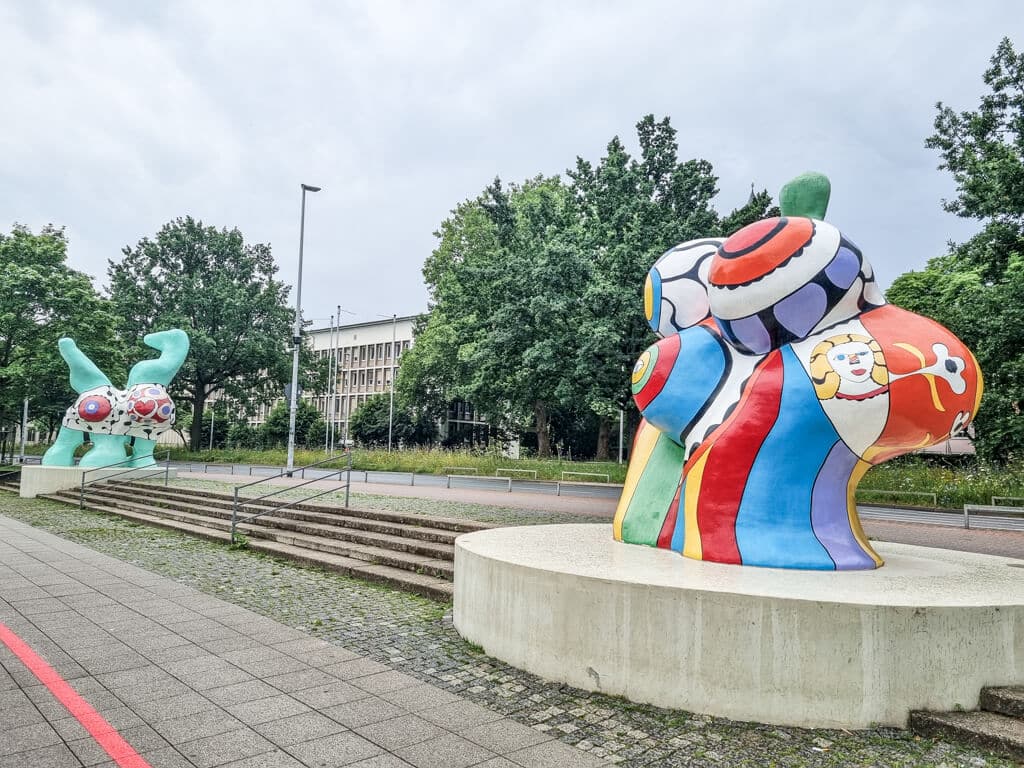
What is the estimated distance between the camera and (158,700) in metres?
5.23

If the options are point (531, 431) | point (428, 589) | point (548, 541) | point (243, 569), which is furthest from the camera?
point (531, 431)

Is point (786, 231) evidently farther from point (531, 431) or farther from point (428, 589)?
point (531, 431)

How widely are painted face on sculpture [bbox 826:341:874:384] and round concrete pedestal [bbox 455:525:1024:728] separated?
1734mm

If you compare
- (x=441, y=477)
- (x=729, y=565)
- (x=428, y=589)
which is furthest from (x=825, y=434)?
(x=441, y=477)

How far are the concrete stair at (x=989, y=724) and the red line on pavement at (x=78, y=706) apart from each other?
4.64m

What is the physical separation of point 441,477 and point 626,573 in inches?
1043

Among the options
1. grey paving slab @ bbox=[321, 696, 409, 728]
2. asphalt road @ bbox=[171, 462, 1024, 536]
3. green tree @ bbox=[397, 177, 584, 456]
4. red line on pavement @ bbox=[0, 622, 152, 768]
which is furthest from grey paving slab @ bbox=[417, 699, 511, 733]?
green tree @ bbox=[397, 177, 584, 456]

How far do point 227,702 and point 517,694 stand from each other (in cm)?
203

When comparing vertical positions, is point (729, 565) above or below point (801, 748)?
above

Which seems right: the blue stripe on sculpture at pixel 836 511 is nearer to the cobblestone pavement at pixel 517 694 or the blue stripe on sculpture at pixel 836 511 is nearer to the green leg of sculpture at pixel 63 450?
the cobblestone pavement at pixel 517 694

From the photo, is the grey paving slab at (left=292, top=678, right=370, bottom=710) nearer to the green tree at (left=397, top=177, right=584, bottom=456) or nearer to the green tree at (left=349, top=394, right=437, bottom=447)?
the green tree at (left=397, top=177, right=584, bottom=456)

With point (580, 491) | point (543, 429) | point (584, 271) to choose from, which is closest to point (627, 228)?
point (584, 271)

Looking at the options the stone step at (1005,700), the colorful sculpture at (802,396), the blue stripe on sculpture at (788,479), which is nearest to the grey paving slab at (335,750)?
the colorful sculpture at (802,396)

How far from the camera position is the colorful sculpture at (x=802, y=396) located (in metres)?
6.51
